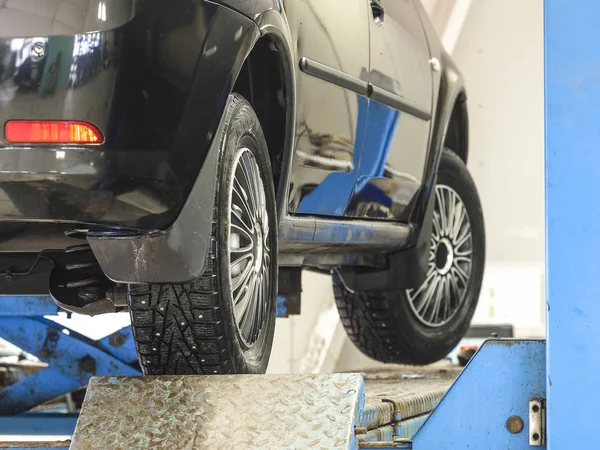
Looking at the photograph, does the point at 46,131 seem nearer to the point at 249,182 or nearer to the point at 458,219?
the point at 249,182

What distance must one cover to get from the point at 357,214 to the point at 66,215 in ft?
4.68

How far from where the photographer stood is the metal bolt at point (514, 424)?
1.93m

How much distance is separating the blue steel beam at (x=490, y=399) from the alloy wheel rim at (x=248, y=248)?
52cm

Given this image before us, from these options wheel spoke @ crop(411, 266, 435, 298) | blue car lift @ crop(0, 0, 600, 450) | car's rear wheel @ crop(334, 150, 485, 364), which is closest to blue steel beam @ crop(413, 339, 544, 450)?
blue car lift @ crop(0, 0, 600, 450)

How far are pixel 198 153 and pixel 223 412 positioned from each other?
0.51 m

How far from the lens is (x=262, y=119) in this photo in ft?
8.55

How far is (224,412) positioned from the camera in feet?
6.62

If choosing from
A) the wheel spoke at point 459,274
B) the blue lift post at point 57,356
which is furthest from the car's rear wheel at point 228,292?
the wheel spoke at point 459,274

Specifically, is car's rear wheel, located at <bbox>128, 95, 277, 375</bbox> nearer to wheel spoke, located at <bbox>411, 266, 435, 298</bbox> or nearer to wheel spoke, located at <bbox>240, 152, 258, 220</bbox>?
wheel spoke, located at <bbox>240, 152, 258, 220</bbox>

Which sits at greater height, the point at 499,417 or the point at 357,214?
the point at 357,214

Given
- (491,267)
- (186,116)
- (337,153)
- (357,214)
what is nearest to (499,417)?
(186,116)

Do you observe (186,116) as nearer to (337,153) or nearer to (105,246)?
(105,246)

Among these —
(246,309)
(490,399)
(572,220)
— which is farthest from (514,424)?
(246,309)

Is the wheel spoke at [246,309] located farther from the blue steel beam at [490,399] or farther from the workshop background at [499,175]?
the workshop background at [499,175]
